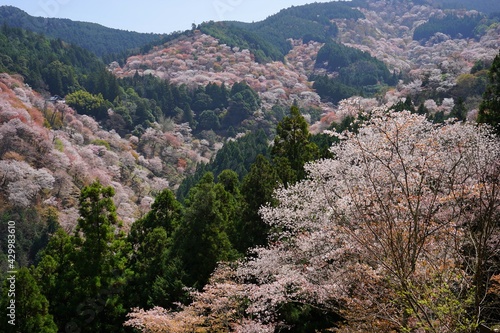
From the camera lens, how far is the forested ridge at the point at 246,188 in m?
5.70

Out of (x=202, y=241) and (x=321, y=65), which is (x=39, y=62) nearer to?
(x=202, y=241)

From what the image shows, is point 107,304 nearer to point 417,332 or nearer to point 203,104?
point 417,332

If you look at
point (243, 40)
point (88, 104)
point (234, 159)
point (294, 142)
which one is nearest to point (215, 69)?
point (243, 40)

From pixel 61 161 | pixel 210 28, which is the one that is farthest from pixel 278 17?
pixel 61 161

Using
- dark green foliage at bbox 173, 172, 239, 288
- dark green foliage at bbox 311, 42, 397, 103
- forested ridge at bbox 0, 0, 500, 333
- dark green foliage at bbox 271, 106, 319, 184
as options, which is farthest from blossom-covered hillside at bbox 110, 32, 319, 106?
dark green foliage at bbox 173, 172, 239, 288

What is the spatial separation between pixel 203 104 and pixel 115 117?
17962 mm

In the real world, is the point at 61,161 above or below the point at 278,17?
below

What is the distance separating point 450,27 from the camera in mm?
106062

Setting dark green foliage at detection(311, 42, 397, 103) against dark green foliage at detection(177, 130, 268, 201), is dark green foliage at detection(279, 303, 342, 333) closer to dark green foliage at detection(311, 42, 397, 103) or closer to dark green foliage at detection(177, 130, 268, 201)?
dark green foliage at detection(177, 130, 268, 201)

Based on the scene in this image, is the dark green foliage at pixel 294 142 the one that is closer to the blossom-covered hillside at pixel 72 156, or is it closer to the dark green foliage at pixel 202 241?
the dark green foliage at pixel 202 241

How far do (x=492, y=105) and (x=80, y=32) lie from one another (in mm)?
115883

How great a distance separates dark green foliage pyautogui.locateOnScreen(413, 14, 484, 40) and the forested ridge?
1585 millimetres

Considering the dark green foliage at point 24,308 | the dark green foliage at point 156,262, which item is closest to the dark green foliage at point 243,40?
the dark green foliage at point 156,262

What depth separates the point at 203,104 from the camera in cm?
6569
